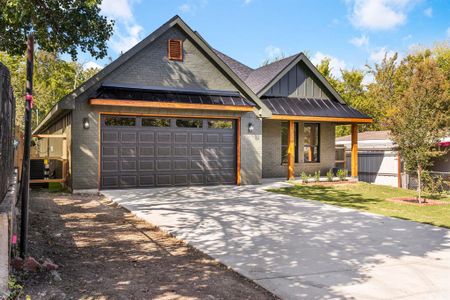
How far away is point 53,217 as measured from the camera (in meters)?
9.46

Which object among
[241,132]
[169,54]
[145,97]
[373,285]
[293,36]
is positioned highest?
[293,36]

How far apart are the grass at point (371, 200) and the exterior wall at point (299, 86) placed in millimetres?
5471

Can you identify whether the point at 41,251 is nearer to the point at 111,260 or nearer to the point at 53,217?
the point at 111,260

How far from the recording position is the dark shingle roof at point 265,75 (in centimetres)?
1956

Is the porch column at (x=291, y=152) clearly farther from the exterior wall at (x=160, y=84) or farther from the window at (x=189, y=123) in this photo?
the window at (x=189, y=123)

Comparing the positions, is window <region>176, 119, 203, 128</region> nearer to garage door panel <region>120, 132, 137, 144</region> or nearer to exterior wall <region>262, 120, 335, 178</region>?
garage door panel <region>120, 132, 137, 144</region>

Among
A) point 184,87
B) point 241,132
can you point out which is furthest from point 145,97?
point 241,132

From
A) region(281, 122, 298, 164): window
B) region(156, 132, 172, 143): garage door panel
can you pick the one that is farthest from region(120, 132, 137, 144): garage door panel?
region(281, 122, 298, 164): window

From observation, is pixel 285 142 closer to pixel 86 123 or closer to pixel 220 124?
pixel 220 124

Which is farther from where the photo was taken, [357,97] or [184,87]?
[357,97]

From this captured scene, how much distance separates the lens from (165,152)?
15430mm

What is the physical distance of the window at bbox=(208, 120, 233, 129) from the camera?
1650 cm

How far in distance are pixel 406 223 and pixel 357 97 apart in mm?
33695

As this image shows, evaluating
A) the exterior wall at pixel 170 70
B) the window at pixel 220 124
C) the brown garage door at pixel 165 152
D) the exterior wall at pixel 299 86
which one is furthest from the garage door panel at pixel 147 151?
the exterior wall at pixel 299 86
